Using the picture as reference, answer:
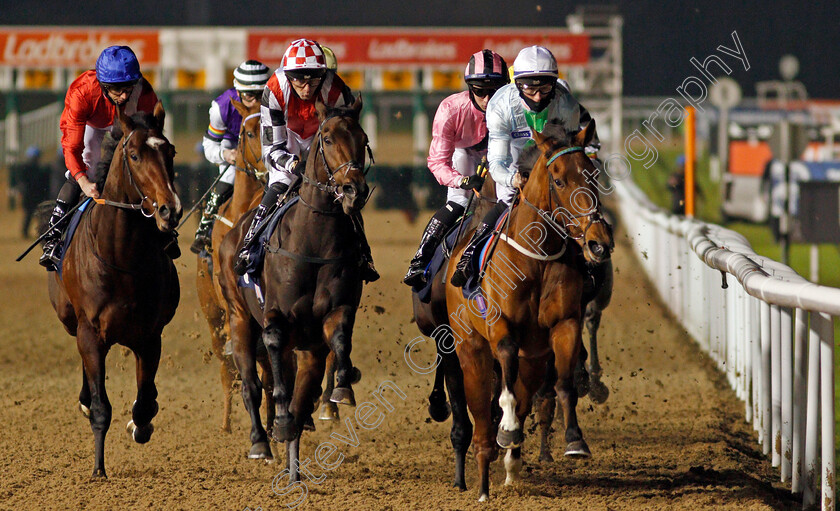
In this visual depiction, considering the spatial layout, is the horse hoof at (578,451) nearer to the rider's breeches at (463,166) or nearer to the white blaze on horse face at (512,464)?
the white blaze on horse face at (512,464)

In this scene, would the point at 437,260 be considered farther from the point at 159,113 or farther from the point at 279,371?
the point at 159,113

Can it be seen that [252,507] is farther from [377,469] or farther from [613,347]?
[613,347]

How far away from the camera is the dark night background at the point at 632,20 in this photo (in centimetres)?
3669

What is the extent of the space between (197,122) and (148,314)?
Answer: 30.0 metres

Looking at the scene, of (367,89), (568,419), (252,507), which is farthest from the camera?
(367,89)

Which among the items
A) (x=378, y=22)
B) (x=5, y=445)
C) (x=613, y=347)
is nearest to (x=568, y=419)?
(x=5, y=445)

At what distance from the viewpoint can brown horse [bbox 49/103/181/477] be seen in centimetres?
552

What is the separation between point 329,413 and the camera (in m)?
5.74

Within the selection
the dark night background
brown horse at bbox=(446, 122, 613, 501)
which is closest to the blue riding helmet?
brown horse at bbox=(446, 122, 613, 501)

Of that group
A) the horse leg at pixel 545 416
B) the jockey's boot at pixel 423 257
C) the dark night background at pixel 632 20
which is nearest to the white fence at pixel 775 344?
the horse leg at pixel 545 416

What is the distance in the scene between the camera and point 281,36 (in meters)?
25.5

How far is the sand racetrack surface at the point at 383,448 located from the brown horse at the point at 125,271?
501 millimetres

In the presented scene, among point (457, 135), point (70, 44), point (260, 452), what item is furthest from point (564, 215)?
point (70, 44)

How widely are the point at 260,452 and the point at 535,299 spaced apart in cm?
179
